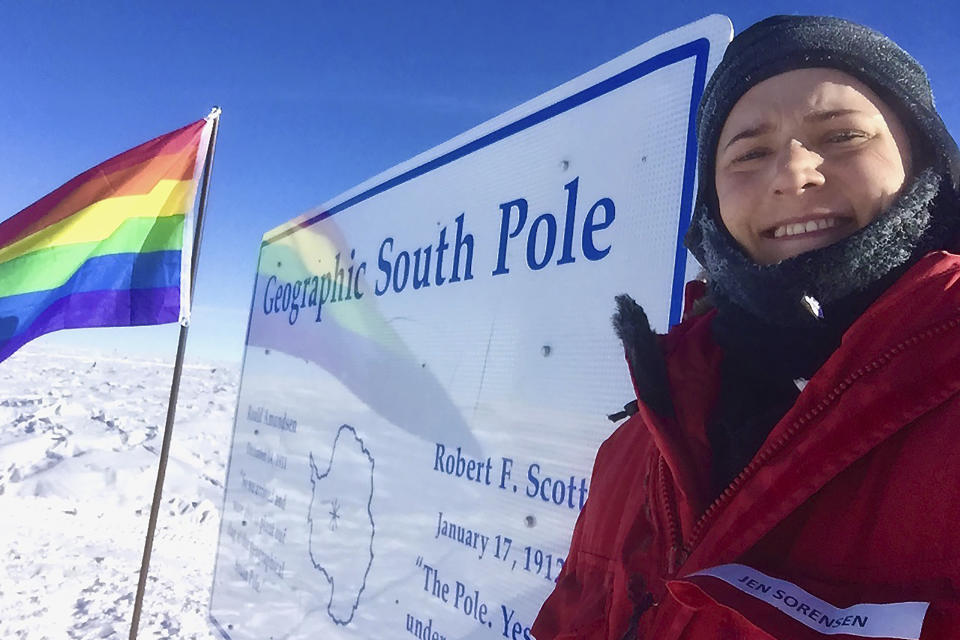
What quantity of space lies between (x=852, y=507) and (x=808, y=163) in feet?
1.45

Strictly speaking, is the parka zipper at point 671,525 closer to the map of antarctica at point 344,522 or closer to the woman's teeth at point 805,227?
the woman's teeth at point 805,227

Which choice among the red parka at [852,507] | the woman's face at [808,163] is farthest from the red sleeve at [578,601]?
the woman's face at [808,163]

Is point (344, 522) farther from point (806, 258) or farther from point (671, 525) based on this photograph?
point (806, 258)

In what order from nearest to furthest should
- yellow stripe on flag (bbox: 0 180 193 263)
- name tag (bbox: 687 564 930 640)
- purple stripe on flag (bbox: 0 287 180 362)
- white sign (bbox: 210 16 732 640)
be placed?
1. name tag (bbox: 687 564 930 640)
2. white sign (bbox: 210 16 732 640)
3. purple stripe on flag (bbox: 0 287 180 362)
4. yellow stripe on flag (bbox: 0 180 193 263)

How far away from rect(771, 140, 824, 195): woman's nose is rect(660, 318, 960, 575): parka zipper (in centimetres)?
27

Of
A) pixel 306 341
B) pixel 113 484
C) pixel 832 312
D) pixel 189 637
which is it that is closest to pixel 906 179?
pixel 832 312

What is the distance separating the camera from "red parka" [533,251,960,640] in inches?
21.6

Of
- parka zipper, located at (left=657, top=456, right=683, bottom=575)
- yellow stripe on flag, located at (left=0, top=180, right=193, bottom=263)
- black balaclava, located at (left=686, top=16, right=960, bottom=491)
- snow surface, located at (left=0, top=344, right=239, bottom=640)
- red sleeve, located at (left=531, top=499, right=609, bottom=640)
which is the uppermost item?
yellow stripe on flag, located at (left=0, top=180, right=193, bottom=263)

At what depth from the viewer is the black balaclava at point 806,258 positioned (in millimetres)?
764

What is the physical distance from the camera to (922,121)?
0.84 metres

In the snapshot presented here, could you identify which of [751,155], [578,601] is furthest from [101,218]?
[751,155]

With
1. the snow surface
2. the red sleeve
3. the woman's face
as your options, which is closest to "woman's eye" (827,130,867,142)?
the woman's face

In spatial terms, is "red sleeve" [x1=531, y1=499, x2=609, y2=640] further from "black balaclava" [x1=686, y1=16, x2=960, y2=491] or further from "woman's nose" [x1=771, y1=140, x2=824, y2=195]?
"woman's nose" [x1=771, y1=140, x2=824, y2=195]

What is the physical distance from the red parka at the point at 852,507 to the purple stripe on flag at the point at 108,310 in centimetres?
269
